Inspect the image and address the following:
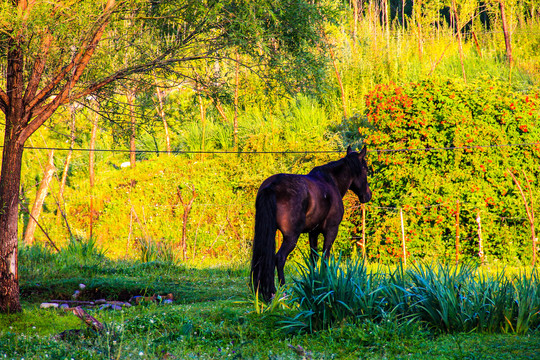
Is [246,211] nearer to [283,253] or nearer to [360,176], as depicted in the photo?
[360,176]

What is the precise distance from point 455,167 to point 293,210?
24.1 ft

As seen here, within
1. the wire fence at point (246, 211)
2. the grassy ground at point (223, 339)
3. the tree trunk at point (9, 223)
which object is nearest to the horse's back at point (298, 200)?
the grassy ground at point (223, 339)

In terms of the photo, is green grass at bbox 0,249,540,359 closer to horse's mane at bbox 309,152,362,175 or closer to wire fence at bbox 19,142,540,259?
horse's mane at bbox 309,152,362,175

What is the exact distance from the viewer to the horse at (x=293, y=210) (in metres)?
6.45

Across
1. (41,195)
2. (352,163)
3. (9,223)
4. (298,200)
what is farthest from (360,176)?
(41,195)

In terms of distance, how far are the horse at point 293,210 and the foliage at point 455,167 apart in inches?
189

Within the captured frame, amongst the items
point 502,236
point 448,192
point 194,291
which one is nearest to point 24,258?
point 194,291

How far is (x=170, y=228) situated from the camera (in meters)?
17.0

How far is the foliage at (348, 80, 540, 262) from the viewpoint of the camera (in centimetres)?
1288

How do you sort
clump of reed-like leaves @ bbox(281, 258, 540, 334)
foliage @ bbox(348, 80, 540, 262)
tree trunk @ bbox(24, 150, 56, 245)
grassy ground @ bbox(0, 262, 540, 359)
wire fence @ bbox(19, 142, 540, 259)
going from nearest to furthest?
grassy ground @ bbox(0, 262, 540, 359) → clump of reed-like leaves @ bbox(281, 258, 540, 334) → wire fence @ bbox(19, 142, 540, 259) → foliage @ bbox(348, 80, 540, 262) → tree trunk @ bbox(24, 150, 56, 245)

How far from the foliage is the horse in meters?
4.81

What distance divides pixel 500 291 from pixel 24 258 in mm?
9678

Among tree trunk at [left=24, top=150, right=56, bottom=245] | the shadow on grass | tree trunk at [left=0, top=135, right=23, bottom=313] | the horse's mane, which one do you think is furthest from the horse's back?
tree trunk at [left=24, top=150, right=56, bottom=245]

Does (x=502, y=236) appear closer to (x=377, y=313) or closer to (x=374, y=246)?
(x=374, y=246)
